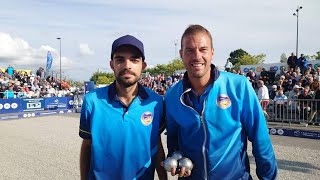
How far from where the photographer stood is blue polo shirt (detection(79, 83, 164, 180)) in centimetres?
278

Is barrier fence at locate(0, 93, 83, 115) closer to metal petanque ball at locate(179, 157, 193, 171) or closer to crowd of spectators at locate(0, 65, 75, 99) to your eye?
crowd of spectators at locate(0, 65, 75, 99)

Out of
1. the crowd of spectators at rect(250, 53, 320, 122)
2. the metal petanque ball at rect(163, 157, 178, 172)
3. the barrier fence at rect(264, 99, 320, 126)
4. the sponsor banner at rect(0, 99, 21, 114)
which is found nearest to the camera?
the metal petanque ball at rect(163, 157, 178, 172)

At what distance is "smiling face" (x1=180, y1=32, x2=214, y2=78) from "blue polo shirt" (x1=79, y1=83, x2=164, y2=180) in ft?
1.78

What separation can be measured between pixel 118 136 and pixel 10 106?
21.7 meters

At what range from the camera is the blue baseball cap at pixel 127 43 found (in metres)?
2.84

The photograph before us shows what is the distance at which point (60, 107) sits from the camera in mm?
24734

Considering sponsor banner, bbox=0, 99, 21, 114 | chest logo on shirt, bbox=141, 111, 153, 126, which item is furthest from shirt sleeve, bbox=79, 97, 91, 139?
sponsor banner, bbox=0, 99, 21, 114

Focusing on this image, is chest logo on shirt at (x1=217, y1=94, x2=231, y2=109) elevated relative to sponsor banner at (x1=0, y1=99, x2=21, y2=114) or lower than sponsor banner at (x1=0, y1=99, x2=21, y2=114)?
elevated

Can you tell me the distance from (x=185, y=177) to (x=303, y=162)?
5.83m

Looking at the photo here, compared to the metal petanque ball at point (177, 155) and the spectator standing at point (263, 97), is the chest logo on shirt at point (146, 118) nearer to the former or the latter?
the metal petanque ball at point (177, 155)

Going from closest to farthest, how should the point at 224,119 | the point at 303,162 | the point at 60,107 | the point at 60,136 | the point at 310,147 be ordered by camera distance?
the point at 224,119 < the point at 303,162 < the point at 310,147 < the point at 60,136 < the point at 60,107

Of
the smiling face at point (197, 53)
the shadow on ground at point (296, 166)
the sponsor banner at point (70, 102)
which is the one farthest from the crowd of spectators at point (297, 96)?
the sponsor banner at point (70, 102)

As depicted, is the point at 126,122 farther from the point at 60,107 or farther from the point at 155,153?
the point at 60,107

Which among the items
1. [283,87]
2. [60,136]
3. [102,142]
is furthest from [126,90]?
[283,87]
